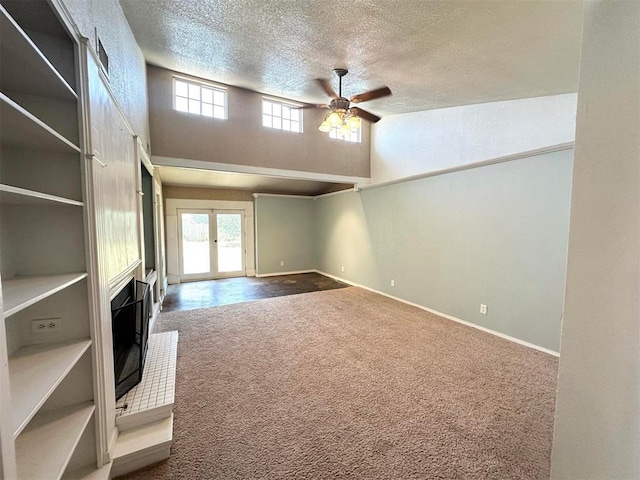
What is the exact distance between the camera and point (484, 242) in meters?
3.45

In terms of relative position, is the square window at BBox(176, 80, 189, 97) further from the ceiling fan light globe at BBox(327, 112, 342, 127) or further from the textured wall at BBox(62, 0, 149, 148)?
the ceiling fan light globe at BBox(327, 112, 342, 127)

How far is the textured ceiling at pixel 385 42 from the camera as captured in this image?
5.57 feet

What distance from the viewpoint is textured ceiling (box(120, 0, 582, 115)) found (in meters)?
1.70

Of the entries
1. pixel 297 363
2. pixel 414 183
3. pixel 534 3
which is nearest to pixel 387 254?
pixel 414 183

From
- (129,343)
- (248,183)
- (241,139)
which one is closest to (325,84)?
(241,139)

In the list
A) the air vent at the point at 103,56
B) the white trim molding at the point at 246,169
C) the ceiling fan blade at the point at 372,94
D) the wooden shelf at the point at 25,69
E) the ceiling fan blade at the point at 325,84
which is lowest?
the wooden shelf at the point at 25,69

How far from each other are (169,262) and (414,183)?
5855 millimetres

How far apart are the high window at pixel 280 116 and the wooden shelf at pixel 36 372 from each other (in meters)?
4.15

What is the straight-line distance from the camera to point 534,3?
1.47 m

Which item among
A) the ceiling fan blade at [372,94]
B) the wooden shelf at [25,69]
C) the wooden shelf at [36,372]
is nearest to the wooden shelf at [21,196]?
the wooden shelf at [25,69]

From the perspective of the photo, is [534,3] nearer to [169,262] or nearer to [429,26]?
[429,26]

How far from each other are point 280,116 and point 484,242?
12.9 ft

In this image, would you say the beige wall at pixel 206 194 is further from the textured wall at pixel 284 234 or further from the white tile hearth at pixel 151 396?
the white tile hearth at pixel 151 396

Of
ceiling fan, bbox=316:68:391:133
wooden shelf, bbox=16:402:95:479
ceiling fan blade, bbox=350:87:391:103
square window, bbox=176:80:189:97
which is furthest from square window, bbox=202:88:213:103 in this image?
→ wooden shelf, bbox=16:402:95:479
